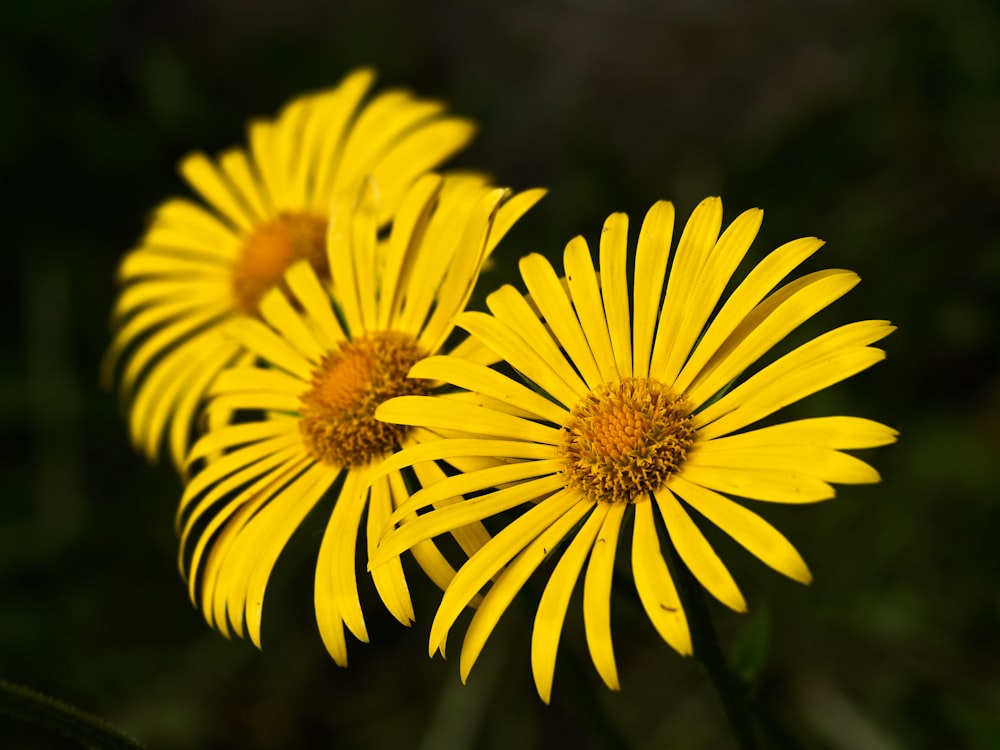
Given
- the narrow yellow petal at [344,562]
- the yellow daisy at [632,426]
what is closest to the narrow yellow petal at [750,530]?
the yellow daisy at [632,426]

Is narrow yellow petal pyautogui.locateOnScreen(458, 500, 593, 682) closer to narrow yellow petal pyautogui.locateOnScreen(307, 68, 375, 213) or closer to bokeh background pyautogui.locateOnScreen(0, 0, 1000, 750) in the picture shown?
bokeh background pyautogui.locateOnScreen(0, 0, 1000, 750)

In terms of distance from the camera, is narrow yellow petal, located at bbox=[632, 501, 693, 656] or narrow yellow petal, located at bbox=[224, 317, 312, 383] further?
narrow yellow petal, located at bbox=[224, 317, 312, 383]

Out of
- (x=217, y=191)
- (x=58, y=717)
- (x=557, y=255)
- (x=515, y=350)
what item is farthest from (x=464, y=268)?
(x=557, y=255)

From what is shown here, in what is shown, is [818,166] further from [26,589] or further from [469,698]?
[26,589]

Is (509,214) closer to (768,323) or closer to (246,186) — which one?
(768,323)

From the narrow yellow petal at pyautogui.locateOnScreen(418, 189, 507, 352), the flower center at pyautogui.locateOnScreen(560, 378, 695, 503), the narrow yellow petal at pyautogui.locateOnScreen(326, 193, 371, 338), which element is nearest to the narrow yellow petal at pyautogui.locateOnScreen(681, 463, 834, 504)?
the flower center at pyautogui.locateOnScreen(560, 378, 695, 503)

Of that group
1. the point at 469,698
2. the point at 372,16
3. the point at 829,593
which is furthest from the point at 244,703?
the point at 372,16

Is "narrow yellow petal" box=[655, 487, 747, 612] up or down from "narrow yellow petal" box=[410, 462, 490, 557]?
down
